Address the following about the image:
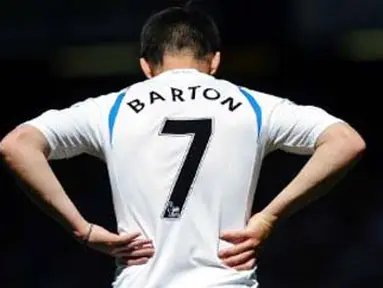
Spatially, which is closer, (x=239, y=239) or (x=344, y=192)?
(x=239, y=239)

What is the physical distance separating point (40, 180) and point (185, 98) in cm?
42

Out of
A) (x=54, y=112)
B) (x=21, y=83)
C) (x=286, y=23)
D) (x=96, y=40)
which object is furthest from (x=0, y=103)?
(x=54, y=112)

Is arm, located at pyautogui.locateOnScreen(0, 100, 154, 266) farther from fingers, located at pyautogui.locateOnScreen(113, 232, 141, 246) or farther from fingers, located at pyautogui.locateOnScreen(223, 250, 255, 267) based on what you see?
fingers, located at pyautogui.locateOnScreen(223, 250, 255, 267)

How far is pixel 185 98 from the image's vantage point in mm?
3721

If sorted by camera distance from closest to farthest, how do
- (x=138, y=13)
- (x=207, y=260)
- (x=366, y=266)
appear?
(x=207, y=260), (x=138, y=13), (x=366, y=266)

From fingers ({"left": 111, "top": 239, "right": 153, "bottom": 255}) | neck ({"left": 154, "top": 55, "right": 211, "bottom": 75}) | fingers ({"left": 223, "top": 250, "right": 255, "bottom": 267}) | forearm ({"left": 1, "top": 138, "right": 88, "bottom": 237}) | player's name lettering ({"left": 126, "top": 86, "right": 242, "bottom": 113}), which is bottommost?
fingers ({"left": 223, "top": 250, "right": 255, "bottom": 267})

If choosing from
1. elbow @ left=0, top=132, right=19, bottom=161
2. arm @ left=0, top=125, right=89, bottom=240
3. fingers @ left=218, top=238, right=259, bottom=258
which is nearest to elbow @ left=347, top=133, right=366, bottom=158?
fingers @ left=218, top=238, right=259, bottom=258

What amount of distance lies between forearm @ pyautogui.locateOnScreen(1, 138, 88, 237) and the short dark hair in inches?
17.1

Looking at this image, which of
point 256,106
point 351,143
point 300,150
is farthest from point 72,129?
point 351,143

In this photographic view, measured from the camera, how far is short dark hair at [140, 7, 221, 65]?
3.82 metres

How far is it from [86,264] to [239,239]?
5.68 metres

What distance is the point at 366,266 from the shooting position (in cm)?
889

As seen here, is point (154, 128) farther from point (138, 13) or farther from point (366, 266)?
point (366, 266)

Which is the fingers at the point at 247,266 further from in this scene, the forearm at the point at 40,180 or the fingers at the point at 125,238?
the forearm at the point at 40,180
